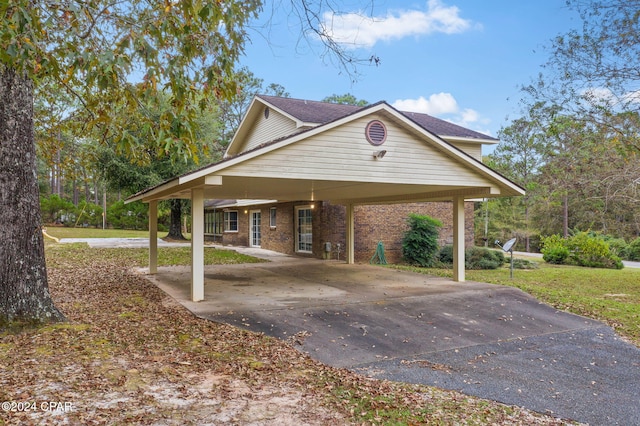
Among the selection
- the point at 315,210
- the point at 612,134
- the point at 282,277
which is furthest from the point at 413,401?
the point at 315,210

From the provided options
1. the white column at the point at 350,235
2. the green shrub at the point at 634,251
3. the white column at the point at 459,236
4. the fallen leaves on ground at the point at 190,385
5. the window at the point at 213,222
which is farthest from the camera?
the window at the point at 213,222

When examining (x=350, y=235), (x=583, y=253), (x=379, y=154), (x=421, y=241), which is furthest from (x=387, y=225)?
(x=583, y=253)

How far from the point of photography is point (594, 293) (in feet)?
38.4

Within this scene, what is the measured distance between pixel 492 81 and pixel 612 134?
782 centimetres

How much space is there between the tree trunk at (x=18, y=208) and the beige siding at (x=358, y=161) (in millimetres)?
2908

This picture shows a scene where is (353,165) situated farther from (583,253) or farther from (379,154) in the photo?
(583,253)

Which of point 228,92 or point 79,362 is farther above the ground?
point 228,92

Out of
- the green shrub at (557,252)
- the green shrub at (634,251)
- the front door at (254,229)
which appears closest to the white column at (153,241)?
the front door at (254,229)

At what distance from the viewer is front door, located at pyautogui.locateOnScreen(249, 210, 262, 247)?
23.5 metres

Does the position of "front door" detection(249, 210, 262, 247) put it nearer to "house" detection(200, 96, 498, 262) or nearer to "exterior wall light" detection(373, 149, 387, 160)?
"house" detection(200, 96, 498, 262)

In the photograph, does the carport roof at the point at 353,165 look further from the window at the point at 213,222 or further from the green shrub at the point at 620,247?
the green shrub at the point at 620,247

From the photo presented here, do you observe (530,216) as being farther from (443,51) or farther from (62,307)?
(62,307)

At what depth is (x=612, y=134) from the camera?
450 inches

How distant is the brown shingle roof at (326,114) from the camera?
15.8 meters
